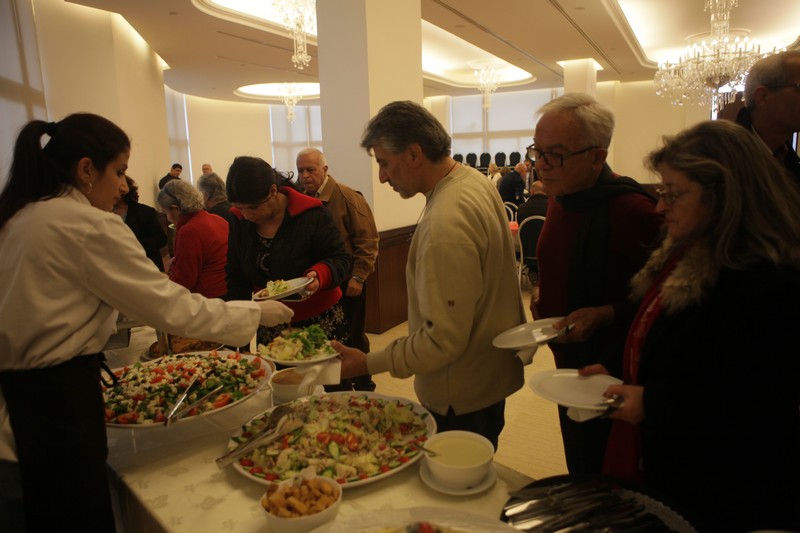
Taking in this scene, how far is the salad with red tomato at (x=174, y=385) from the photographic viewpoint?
4.42 feet

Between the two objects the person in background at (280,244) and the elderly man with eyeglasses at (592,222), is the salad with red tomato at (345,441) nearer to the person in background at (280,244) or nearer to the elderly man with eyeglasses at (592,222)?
the elderly man with eyeglasses at (592,222)

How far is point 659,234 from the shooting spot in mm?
1386

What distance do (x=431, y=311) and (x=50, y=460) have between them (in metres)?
0.87

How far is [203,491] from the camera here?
1.10m

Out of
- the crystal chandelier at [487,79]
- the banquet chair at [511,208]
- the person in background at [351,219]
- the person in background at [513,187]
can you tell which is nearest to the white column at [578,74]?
the crystal chandelier at [487,79]

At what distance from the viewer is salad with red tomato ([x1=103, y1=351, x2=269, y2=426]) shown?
4.42 ft

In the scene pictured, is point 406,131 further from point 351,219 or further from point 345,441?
point 351,219

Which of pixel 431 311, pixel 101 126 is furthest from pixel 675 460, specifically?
pixel 101 126

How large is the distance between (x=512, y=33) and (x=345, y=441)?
23.6ft

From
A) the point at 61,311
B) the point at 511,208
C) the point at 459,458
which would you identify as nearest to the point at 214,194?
the point at 61,311

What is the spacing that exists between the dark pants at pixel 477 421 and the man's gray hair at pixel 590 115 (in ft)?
2.63

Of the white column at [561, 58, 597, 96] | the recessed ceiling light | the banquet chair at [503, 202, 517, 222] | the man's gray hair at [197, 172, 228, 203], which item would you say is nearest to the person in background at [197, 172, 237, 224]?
the man's gray hair at [197, 172, 228, 203]

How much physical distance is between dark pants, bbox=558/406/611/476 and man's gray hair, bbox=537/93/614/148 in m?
0.79

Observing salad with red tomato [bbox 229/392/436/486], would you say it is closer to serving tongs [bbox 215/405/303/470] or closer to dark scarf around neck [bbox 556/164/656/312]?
serving tongs [bbox 215/405/303/470]
